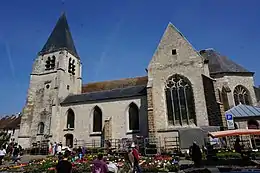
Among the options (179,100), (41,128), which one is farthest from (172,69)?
(41,128)

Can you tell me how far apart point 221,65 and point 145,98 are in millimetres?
11082

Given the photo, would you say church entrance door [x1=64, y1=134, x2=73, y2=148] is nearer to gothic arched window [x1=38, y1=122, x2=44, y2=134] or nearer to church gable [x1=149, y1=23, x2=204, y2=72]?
gothic arched window [x1=38, y1=122, x2=44, y2=134]

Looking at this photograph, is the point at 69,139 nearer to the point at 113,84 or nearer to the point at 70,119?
the point at 70,119

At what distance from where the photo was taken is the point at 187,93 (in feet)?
65.4

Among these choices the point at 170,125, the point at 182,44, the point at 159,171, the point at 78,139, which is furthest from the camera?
the point at 78,139

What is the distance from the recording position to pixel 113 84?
3180cm

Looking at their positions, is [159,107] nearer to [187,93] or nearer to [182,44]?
[187,93]

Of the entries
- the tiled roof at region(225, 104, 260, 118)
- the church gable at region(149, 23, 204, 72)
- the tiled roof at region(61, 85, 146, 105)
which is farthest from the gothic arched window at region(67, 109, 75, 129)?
the tiled roof at region(225, 104, 260, 118)

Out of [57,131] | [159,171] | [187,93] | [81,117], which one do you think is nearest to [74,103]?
[81,117]

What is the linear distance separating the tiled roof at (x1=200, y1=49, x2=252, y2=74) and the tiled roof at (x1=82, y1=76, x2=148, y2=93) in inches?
362

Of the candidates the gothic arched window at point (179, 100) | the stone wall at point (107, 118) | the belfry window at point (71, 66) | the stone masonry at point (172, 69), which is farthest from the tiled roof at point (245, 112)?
the belfry window at point (71, 66)

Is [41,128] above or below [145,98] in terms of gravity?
below

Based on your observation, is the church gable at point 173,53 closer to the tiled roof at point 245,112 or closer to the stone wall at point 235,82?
the stone wall at point 235,82

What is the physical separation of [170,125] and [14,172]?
13356mm
